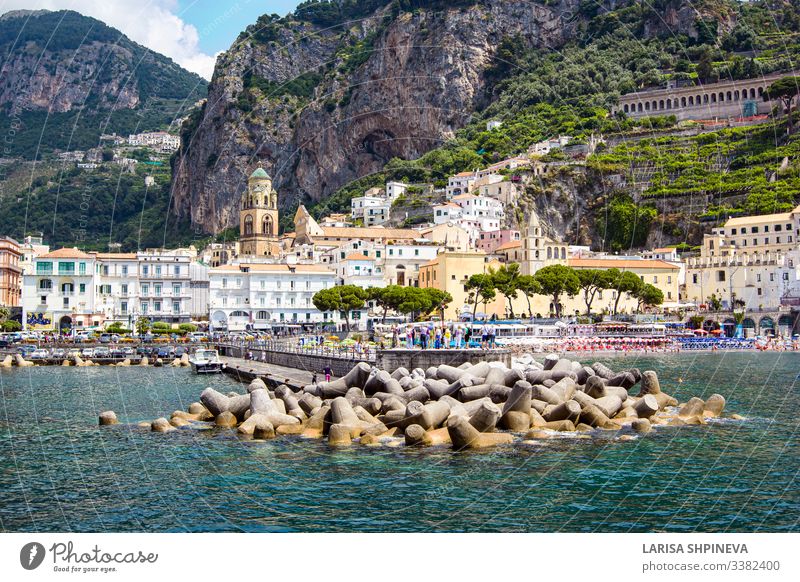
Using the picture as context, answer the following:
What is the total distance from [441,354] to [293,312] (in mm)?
48171

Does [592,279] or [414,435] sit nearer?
[414,435]

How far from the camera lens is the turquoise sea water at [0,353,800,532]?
14.8 metres

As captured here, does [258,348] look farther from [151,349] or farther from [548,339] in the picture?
[548,339]

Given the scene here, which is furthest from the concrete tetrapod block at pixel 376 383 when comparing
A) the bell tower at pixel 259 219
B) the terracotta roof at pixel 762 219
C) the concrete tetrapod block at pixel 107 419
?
the bell tower at pixel 259 219

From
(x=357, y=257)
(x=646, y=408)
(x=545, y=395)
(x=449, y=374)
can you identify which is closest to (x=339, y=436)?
(x=545, y=395)

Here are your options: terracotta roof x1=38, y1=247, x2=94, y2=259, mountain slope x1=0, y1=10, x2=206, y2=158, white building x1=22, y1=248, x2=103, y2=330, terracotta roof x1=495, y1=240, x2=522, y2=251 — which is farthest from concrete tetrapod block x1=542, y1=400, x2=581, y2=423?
terracotta roof x1=495, y1=240, x2=522, y2=251

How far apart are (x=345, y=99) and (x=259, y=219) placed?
29.2 metres

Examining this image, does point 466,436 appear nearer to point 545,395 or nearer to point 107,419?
point 545,395

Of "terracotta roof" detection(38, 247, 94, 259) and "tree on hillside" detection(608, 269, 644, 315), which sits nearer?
"terracotta roof" detection(38, 247, 94, 259)

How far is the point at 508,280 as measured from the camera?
80938 millimetres

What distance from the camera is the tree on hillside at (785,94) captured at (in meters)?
101

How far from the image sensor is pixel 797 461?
20.1 metres

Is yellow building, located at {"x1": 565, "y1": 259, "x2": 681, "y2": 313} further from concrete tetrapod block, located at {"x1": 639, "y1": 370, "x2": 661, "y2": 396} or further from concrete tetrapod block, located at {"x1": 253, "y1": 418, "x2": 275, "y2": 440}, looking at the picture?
concrete tetrapod block, located at {"x1": 253, "y1": 418, "x2": 275, "y2": 440}

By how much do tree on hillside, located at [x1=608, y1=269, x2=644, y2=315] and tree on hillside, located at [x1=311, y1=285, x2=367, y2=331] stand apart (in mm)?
24897
